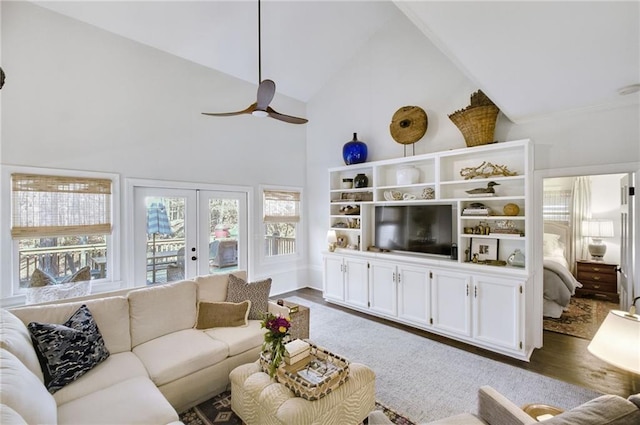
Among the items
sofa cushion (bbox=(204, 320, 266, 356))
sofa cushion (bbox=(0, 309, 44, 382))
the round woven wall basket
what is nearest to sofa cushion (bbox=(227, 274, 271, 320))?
sofa cushion (bbox=(204, 320, 266, 356))

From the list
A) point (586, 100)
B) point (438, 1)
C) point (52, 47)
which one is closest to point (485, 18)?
point (438, 1)

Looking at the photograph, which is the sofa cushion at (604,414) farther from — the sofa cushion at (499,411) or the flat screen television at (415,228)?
the flat screen television at (415,228)

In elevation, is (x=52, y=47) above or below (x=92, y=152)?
above

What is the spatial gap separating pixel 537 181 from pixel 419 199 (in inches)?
54.7

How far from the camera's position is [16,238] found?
Answer: 10.1ft

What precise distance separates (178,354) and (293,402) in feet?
3.64

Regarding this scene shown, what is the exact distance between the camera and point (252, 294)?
3068 mm

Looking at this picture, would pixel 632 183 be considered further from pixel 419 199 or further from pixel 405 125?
pixel 405 125

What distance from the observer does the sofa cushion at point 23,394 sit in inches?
48.6

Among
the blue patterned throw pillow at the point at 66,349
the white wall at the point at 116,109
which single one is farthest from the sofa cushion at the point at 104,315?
the white wall at the point at 116,109

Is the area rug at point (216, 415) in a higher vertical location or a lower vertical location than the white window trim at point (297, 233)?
lower

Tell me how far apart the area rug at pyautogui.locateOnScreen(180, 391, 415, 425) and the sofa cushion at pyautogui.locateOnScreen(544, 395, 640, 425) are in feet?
4.85

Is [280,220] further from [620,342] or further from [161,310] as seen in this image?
[620,342]

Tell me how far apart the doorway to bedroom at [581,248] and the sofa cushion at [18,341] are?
552cm
